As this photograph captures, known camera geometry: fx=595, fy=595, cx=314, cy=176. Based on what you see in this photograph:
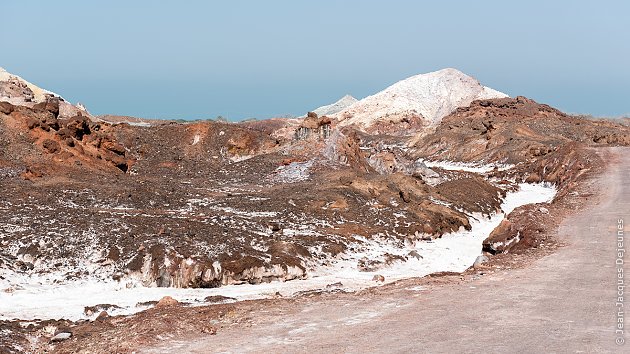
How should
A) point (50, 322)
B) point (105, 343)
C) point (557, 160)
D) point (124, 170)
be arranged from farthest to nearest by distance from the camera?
point (557, 160)
point (124, 170)
point (50, 322)
point (105, 343)

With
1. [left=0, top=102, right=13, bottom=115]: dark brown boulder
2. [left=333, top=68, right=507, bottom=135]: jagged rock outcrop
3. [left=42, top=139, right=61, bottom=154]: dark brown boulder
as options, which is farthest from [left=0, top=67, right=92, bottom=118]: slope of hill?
[left=333, top=68, right=507, bottom=135]: jagged rock outcrop

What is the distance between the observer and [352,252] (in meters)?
21.5

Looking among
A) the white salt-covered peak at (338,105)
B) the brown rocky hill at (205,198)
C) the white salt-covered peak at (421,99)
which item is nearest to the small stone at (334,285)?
the brown rocky hill at (205,198)

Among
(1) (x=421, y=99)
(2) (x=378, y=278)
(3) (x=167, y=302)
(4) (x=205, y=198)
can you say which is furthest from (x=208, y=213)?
(1) (x=421, y=99)

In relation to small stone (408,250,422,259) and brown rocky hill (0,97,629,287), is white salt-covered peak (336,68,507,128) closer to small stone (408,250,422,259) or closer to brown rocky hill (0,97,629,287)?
brown rocky hill (0,97,629,287)

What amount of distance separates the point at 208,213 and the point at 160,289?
7008 mm

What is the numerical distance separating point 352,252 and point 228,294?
20.3ft

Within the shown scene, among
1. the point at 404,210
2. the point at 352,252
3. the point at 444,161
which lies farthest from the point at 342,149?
the point at 444,161

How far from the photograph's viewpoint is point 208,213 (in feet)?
78.2

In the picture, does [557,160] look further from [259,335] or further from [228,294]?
[259,335]

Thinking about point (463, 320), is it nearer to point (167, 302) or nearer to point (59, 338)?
point (167, 302)

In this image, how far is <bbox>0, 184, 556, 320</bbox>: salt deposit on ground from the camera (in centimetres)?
1495

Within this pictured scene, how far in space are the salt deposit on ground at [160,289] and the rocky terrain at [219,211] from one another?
80 mm

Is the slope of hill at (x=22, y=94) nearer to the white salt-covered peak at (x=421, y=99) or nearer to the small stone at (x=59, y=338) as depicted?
the small stone at (x=59, y=338)
